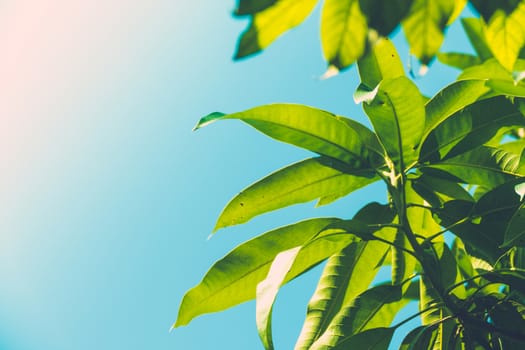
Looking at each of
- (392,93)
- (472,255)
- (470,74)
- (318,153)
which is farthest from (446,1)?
(472,255)

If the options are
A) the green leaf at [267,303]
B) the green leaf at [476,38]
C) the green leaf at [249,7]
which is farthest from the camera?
the green leaf at [476,38]

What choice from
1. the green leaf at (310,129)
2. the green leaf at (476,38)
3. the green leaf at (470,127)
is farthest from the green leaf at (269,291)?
the green leaf at (476,38)

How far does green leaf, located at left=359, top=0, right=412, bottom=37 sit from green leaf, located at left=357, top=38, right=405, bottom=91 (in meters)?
0.98

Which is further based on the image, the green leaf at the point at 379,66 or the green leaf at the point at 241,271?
the green leaf at the point at 379,66

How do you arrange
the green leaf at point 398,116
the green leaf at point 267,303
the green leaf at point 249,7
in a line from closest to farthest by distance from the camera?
the green leaf at point 249,7, the green leaf at point 267,303, the green leaf at point 398,116

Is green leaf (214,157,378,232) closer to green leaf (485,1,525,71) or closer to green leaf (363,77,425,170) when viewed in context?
green leaf (363,77,425,170)

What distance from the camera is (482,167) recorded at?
1.38 metres

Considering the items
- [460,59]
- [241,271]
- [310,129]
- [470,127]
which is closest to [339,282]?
[241,271]

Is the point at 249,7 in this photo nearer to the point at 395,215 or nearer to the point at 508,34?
the point at 508,34

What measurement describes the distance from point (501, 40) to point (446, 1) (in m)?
0.09

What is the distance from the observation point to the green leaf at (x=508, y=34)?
0.49 meters

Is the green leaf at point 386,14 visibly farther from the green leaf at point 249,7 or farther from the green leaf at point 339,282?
the green leaf at point 339,282

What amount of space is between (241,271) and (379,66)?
659 mm

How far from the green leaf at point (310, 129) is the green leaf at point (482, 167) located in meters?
0.22
